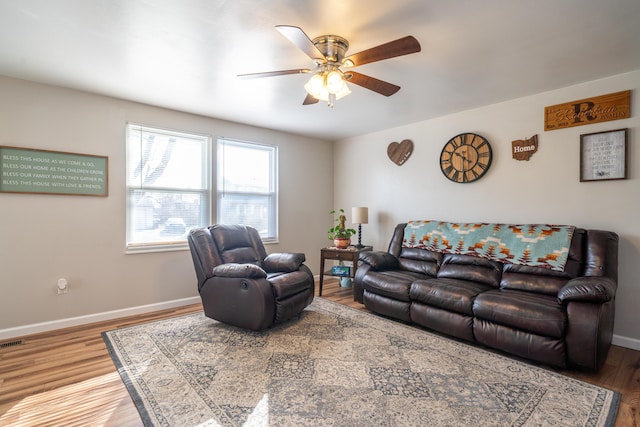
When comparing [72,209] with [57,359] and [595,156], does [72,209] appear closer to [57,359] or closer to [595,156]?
[57,359]

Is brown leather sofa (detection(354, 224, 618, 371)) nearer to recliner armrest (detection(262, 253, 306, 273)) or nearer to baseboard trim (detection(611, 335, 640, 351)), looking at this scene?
Result: baseboard trim (detection(611, 335, 640, 351))

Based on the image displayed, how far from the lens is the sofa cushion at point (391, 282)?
3.17 m

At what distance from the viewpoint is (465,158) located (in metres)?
3.80

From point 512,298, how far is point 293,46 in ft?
8.51

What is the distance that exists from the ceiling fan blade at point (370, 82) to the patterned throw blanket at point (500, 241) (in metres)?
1.93

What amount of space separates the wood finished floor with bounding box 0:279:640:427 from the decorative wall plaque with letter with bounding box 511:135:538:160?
193 centimetres

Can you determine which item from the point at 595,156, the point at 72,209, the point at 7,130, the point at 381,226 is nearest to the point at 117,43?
the point at 7,130

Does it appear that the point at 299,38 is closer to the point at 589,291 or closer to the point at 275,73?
the point at 275,73

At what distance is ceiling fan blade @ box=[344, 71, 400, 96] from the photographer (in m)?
2.21

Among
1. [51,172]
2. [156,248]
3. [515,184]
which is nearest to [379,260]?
[515,184]

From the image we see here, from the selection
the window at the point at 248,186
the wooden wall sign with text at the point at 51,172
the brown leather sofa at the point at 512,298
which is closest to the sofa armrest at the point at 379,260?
the brown leather sofa at the point at 512,298

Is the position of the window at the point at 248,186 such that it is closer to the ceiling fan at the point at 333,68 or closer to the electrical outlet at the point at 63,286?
the electrical outlet at the point at 63,286

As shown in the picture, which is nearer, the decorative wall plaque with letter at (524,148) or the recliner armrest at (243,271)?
the recliner armrest at (243,271)

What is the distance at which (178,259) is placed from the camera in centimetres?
385
